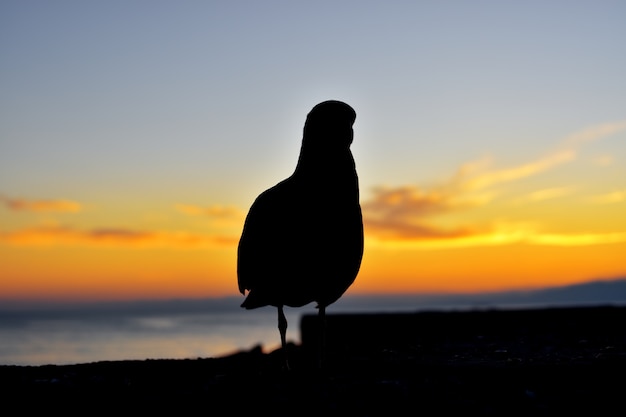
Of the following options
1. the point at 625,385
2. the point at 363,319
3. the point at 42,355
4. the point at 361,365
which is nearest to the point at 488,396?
the point at 625,385

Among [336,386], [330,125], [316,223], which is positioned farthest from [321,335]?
[330,125]

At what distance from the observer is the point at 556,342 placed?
43.2 feet

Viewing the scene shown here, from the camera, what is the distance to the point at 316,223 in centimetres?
925

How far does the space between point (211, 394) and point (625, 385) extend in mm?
3751

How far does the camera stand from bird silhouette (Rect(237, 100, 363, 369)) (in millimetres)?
9180

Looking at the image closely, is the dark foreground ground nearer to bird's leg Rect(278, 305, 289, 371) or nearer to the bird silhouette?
bird's leg Rect(278, 305, 289, 371)

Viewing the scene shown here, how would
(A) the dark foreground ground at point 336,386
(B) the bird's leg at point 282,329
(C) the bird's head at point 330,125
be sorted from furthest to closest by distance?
1. (B) the bird's leg at point 282,329
2. (C) the bird's head at point 330,125
3. (A) the dark foreground ground at point 336,386

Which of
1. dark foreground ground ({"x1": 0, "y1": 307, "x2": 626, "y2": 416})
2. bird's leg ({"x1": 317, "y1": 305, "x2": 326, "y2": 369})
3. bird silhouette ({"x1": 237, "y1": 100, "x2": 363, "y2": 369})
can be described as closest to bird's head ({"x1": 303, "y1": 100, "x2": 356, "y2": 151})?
bird silhouette ({"x1": 237, "y1": 100, "x2": 363, "y2": 369})

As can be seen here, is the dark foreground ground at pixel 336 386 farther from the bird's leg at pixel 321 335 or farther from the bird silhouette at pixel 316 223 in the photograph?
the bird silhouette at pixel 316 223

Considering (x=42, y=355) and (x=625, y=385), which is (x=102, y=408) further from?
(x=42, y=355)

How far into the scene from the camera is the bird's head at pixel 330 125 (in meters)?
9.09

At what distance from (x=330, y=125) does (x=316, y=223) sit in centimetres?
99

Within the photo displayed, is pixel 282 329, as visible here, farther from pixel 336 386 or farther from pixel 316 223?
pixel 336 386

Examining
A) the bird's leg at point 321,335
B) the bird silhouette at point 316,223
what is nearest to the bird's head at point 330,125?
the bird silhouette at point 316,223
